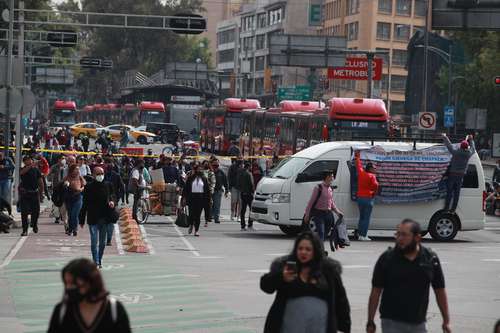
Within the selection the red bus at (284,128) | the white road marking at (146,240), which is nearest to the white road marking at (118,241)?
the white road marking at (146,240)

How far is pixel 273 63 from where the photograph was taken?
5891 cm

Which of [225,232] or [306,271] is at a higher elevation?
[306,271]

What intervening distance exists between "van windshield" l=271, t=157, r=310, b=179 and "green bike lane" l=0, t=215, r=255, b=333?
5.76m

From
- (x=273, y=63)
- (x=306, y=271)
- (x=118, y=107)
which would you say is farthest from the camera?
(x=118, y=107)

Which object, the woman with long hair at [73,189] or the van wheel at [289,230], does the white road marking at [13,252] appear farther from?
the van wheel at [289,230]

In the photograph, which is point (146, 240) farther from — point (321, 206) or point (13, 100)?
point (13, 100)

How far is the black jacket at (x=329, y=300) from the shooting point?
367 inches

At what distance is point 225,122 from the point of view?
75.2 m

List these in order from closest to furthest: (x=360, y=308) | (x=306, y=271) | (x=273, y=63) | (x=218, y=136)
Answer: (x=306, y=271), (x=360, y=308), (x=273, y=63), (x=218, y=136)

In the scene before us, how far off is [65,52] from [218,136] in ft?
111

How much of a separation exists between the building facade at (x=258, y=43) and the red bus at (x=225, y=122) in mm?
38501

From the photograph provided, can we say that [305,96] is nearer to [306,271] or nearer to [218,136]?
[218,136]

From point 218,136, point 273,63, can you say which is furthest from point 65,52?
point 273,63

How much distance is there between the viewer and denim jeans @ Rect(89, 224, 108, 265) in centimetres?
2084
